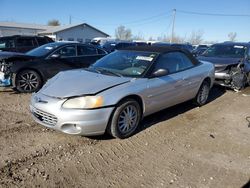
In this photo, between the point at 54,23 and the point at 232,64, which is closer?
the point at 232,64

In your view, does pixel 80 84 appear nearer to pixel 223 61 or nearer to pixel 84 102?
pixel 84 102

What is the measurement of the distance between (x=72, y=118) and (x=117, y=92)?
32.1 inches

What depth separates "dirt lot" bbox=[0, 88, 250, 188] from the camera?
3275 mm

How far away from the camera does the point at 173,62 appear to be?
5527 millimetres

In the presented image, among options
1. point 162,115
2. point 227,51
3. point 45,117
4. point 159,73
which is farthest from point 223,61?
point 45,117

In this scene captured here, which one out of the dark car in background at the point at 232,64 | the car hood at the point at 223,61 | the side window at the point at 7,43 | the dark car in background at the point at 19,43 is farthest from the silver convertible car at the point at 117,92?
the side window at the point at 7,43

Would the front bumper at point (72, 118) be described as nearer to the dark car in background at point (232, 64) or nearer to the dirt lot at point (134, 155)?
the dirt lot at point (134, 155)

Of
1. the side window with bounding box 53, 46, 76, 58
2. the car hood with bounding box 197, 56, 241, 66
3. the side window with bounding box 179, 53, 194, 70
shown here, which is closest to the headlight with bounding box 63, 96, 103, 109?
the side window with bounding box 179, 53, 194, 70

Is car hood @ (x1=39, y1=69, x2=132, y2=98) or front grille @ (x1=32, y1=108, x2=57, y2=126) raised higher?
car hood @ (x1=39, y1=69, x2=132, y2=98)

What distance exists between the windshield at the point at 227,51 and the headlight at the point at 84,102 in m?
6.77

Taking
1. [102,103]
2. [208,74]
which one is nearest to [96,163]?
[102,103]

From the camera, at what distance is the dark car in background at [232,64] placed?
8.41 meters

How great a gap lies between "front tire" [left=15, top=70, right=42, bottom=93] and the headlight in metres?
3.76

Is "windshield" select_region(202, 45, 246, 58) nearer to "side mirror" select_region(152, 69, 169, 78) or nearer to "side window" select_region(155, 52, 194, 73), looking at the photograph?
"side window" select_region(155, 52, 194, 73)
